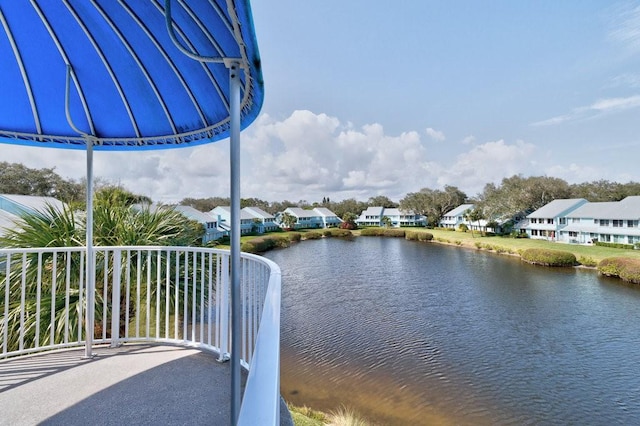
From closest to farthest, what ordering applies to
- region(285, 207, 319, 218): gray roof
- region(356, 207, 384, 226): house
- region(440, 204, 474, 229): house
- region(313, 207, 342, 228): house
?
region(440, 204, 474, 229): house, region(285, 207, 319, 218): gray roof, region(313, 207, 342, 228): house, region(356, 207, 384, 226): house

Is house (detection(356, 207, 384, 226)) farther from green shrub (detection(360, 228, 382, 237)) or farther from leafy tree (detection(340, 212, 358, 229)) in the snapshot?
green shrub (detection(360, 228, 382, 237))

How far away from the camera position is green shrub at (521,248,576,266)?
21.3 meters

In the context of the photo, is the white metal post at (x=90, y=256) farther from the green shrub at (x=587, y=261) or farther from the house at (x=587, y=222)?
the house at (x=587, y=222)

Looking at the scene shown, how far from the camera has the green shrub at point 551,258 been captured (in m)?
21.3

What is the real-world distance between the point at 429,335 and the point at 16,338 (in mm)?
11120

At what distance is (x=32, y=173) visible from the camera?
28.7m

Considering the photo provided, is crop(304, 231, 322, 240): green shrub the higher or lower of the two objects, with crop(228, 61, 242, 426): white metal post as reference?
lower

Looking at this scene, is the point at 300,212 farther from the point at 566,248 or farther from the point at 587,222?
the point at 587,222

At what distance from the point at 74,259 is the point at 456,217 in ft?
170

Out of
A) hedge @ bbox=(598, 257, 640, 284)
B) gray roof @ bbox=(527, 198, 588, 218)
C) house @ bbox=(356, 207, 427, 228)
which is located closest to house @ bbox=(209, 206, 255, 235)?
house @ bbox=(356, 207, 427, 228)

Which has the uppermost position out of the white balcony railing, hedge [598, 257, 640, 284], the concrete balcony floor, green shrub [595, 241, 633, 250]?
the white balcony railing

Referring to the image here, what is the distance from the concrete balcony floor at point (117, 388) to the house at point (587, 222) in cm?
3506

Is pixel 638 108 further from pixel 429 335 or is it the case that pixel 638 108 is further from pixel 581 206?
pixel 429 335

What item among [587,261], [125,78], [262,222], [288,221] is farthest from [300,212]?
[125,78]
